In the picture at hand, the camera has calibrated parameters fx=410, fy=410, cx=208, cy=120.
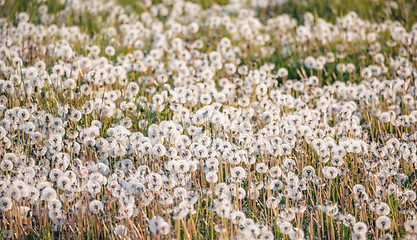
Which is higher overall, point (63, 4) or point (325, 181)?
point (63, 4)

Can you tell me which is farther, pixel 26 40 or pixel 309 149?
pixel 26 40

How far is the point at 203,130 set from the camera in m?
3.73

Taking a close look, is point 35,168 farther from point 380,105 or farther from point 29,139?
point 380,105

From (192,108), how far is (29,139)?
1752 millimetres

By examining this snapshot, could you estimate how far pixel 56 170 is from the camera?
3025 mm

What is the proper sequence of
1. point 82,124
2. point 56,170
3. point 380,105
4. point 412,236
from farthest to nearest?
point 380,105 → point 82,124 → point 56,170 → point 412,236

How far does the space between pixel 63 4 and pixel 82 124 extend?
13.3ft

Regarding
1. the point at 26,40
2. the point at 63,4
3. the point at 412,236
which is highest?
the point at 63,4

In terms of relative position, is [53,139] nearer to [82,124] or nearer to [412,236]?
[82,124]

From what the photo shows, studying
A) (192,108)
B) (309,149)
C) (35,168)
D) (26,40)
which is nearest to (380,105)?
(309,149)

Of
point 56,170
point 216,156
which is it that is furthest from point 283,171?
point 56,170

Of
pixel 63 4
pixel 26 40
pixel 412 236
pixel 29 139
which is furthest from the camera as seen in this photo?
pixel 63 4

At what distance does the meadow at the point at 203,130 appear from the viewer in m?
2.84

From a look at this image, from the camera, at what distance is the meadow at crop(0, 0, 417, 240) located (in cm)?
284
